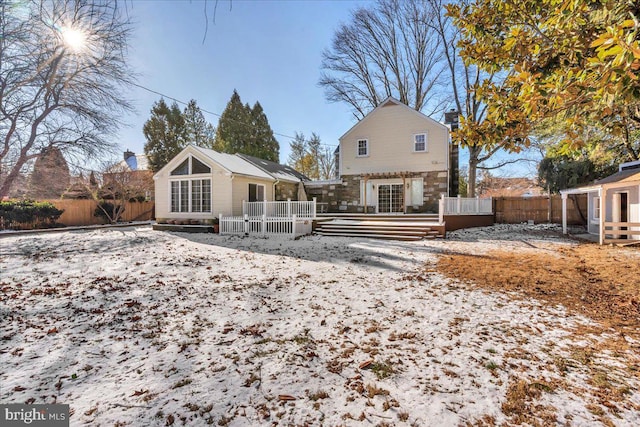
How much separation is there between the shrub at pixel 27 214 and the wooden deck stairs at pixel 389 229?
15137 millimetres

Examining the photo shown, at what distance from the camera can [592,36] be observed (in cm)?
319

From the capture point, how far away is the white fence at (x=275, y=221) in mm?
11953

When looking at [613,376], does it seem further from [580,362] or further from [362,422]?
[362,422]

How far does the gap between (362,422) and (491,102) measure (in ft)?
13.2

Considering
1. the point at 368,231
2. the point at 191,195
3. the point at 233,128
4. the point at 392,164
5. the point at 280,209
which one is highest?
Result: the point at 233,128

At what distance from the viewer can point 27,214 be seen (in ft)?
48.8

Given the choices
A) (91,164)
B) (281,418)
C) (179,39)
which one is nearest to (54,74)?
(91,164)

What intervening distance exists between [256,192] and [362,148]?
6.83 meters

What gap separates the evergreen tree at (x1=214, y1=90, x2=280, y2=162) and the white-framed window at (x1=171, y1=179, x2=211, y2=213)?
1511cm

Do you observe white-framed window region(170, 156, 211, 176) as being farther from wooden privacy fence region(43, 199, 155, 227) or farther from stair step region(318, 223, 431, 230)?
wooden privacy fence region(43, 199, 155, 227)

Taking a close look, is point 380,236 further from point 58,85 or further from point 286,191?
point 58,85

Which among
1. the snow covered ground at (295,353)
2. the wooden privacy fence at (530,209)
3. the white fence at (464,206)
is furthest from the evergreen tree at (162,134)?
the wooden privacy fence at (530,209)

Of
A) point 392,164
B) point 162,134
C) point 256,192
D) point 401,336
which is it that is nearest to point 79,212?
point 256,192

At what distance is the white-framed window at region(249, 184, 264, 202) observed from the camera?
1476cm
